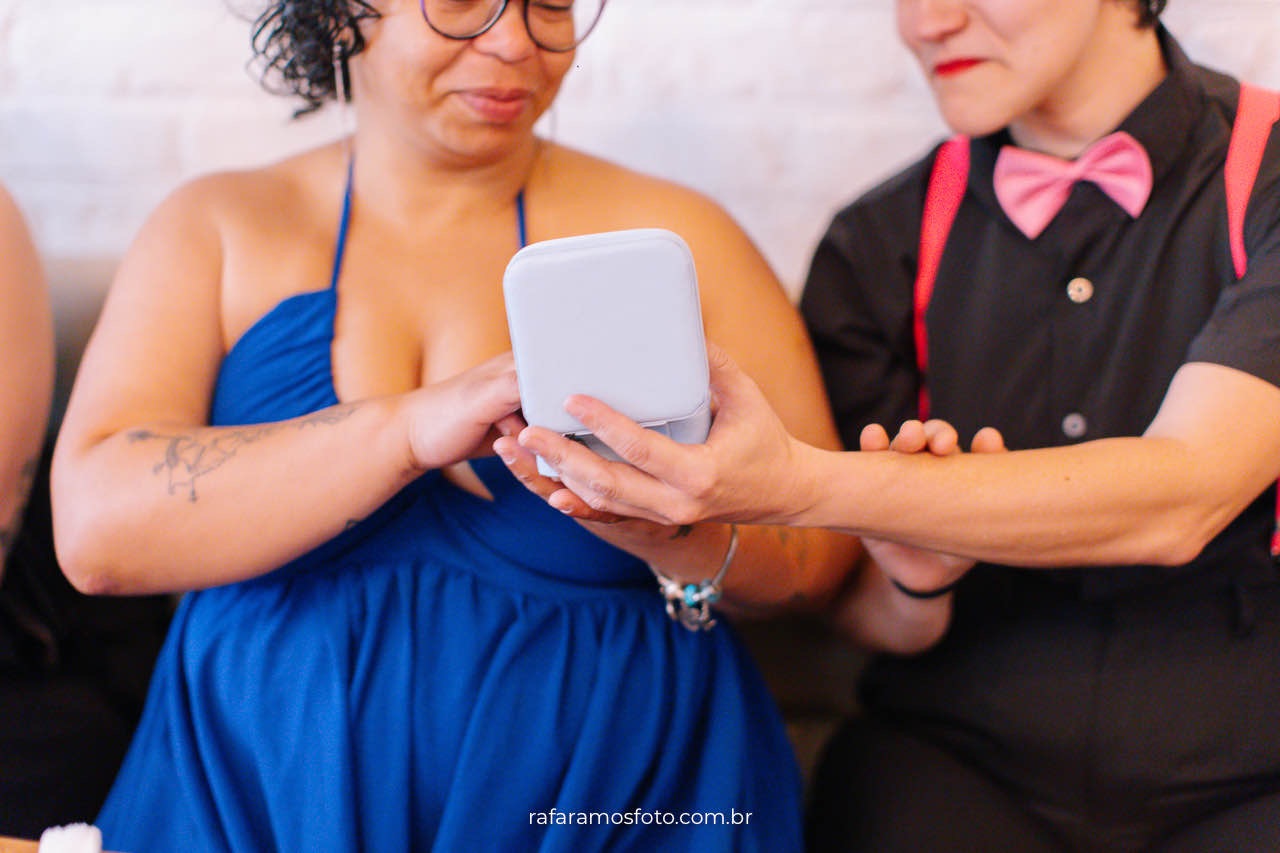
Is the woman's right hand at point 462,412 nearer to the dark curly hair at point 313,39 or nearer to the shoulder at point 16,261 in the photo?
the dark curly hair at point 313,39

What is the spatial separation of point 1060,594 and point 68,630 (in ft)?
3.45

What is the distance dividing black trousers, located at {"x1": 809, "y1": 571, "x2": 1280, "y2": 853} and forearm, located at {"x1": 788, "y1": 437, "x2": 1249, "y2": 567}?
22cm

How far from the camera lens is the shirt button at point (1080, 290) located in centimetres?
101

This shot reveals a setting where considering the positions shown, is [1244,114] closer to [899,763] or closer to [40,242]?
[899,763]

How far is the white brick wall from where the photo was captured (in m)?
1.36

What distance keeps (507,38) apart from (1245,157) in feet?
2.20

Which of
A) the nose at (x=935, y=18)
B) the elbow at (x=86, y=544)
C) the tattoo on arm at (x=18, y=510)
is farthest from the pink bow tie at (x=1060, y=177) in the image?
the tattoo on arm at (x=18, y=510)

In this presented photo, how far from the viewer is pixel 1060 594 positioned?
3.50 feet

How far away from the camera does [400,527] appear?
3.11 feet

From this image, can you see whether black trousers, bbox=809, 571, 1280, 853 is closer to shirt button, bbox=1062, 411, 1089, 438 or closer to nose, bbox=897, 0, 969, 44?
shirt button, bbox=1062, 411, 1089, 438

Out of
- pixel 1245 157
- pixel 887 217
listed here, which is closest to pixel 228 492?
pixel 887 217

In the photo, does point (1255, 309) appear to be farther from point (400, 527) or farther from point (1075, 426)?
point (400, 527)

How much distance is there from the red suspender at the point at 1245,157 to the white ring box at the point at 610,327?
574mm

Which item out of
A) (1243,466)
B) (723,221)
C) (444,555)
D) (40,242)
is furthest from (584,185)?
(40,242)
